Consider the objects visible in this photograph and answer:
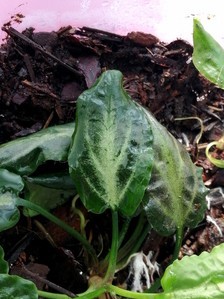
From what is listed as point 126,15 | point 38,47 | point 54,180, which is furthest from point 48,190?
point 126,15

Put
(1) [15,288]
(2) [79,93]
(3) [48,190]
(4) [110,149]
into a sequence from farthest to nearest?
(2) [79,93]
(3) [48,190]
(4) [110,149]
(1) [15,288]

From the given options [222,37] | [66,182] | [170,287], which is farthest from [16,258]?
[222,37]

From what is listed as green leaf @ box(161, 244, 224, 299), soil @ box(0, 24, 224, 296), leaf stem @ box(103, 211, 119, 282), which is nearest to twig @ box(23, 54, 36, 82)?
soil @ box(0, 24, 224, 296)

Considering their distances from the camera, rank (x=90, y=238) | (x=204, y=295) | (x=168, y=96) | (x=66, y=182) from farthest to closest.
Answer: (x=168, y=96) → (x=90, y=238) → (x=66, y=182) → (x=204, y=295)

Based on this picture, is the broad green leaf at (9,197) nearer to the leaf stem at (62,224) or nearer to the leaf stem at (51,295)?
the leaf stem at (62,224)

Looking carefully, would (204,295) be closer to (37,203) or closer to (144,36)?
(37,203)

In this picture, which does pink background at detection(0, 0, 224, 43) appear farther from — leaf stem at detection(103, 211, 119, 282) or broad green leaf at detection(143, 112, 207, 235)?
leaf stem at detection(103, 211, 119, 282)

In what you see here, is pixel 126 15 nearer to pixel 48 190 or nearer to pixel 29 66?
pixel 29 66
